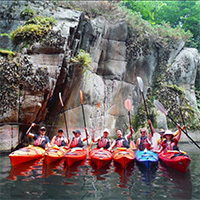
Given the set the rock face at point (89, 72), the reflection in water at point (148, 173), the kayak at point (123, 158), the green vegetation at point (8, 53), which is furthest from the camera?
the rock face at point (89, 72)

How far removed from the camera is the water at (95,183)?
3.52m

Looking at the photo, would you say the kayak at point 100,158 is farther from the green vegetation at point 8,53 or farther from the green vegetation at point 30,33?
the green vegetation at point 30,33

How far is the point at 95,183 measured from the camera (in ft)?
13.9

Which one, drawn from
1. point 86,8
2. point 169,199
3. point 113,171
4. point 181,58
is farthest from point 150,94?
point 169,199

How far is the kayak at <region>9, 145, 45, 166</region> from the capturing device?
5656 mm

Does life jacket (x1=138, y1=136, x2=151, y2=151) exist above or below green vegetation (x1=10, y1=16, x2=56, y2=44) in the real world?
below

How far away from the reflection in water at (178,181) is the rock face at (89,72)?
5446 mm

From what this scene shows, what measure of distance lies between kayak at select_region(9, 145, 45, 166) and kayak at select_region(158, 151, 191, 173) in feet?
12.7

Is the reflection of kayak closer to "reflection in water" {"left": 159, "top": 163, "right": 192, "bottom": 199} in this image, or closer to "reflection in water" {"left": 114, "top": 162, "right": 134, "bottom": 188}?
"reflection in water" {"left": 114, "top": 162, "right": 134, "bottom": 188}

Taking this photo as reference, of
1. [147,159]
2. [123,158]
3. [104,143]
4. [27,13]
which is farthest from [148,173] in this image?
[27,13]

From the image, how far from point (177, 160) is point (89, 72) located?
718cm

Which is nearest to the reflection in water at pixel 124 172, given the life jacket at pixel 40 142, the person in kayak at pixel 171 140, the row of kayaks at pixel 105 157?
the row of kayaks at pixel 105 157

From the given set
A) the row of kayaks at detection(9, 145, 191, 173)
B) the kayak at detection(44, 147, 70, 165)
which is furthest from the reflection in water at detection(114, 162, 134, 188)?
the kayak at detection(44, 147, 70, 165)

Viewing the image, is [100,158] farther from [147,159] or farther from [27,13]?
[27,13]
